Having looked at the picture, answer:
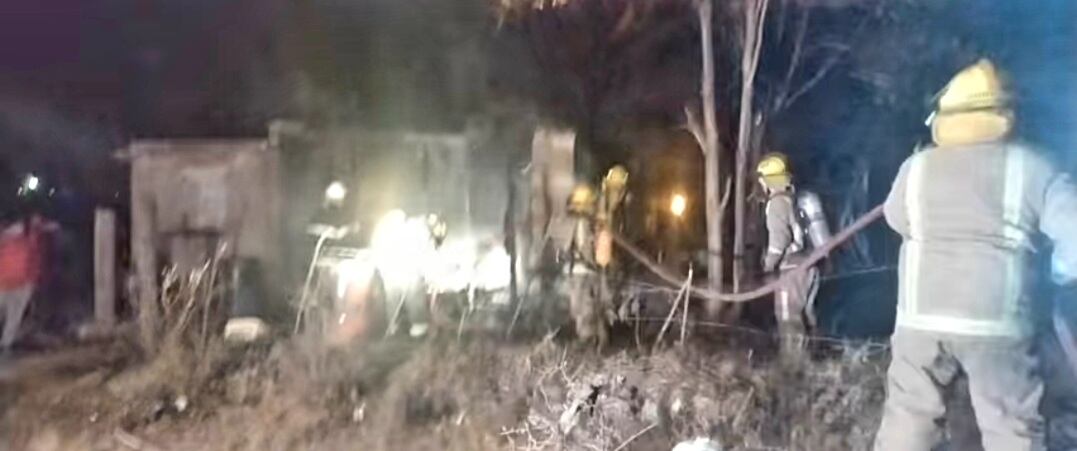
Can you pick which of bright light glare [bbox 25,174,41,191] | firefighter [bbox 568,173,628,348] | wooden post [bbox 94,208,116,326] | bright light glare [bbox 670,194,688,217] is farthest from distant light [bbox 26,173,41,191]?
bright light glare [bbox 670,194,688,217]

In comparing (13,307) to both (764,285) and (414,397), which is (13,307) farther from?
(764,285)

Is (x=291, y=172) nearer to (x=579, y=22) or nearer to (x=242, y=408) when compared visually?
(x=242, y=408)

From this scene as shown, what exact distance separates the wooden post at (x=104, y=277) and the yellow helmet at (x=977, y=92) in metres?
1.40

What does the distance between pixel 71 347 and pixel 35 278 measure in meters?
0.14

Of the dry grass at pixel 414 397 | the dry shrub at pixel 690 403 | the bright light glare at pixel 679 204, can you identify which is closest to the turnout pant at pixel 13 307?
the dry grass at pixel 414 397

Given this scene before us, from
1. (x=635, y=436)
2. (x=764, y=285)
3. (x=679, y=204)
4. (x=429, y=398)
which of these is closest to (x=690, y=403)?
(x=635, y=436)

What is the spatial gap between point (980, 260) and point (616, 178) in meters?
0.59

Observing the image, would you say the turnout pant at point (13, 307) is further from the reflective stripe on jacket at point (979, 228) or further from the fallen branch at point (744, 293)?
the reflective stripe on jacket at point (979, 228)

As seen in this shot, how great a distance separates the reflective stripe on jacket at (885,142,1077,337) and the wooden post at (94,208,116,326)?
133cm

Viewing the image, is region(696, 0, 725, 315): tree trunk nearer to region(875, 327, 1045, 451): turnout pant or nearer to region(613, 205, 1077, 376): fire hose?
region(613, 205, 1077, 376): fire hose

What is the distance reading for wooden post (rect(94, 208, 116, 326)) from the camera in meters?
2.06

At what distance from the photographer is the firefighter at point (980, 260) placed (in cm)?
174

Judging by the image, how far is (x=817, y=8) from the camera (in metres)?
2.04

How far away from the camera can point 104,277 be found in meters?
2.07
